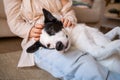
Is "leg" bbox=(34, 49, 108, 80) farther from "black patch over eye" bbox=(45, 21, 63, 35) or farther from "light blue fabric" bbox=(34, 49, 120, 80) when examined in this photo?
"black patch over eye" bbox=(45, 21, 63, 35)

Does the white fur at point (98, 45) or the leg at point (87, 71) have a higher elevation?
the white fur at point (98, 45)

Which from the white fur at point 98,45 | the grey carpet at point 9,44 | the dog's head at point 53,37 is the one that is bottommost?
the grey carpet at point 9,44

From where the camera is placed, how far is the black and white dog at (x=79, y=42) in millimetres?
817

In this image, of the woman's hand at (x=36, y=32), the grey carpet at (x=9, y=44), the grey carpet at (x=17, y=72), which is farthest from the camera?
the grey carpet at (x=9, y=44)

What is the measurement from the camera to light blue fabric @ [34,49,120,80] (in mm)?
815

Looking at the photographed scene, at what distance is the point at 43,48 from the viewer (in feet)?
3.07

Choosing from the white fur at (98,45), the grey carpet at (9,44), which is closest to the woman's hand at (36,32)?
the white fur at (98,45)

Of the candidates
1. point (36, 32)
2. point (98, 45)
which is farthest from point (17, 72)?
point (98, 45)

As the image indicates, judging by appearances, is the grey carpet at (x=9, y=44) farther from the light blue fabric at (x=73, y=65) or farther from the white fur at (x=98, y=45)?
the white fur at (x=98, y=45)

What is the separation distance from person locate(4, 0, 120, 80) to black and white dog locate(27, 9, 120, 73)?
0.04m

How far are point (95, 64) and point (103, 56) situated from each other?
51 millimetres

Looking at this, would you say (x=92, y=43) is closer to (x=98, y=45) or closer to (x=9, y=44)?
(x=98, y=45)

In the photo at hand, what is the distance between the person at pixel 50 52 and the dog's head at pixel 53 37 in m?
0.06

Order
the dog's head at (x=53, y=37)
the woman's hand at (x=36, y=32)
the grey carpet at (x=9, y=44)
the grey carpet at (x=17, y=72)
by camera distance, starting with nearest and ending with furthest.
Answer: the dog's head at (x=53, y=37)
the woman's hand at (x=36, y=32)
the grey carpet at (x=17, y=72)
the grey carpet at (x=9, y=44)
